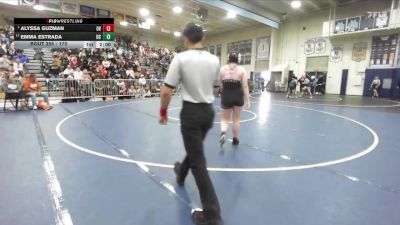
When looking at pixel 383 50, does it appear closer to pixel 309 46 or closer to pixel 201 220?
pixel 309 46

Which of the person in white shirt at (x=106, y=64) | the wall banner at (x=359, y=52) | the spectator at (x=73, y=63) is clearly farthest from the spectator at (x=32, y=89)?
the wall banner at (x=359, y=52)

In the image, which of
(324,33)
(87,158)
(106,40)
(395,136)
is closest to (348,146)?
(395,136)

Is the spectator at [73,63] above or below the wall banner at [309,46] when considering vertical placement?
below

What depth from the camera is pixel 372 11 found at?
1759 cm

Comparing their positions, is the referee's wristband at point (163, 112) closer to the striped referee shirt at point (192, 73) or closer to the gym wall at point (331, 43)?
the striped referee shirt at point (192, 73)

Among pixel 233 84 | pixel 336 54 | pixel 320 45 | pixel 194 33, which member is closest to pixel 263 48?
pixel 320 45

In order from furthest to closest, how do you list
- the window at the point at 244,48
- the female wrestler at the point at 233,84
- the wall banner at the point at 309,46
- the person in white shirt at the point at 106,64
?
the window at the point at 244,48 → the wall banner at the point at 309,46 → the person in white shirt at the point at 106,64 → the female wrestler at the point at 233,84

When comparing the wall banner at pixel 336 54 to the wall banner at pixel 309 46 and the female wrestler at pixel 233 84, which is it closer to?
the wall banner at pixel 309 46

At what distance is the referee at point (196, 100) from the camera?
7.08 feet

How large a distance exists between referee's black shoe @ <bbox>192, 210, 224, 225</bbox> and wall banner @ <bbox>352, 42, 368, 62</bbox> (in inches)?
826
